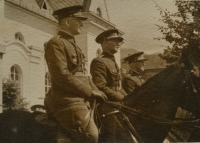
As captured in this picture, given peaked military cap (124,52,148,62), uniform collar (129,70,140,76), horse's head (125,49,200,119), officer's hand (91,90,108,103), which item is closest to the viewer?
officer's hand (91,90,108,103)

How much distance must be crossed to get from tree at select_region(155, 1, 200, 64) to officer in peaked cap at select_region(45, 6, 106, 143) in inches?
30.5

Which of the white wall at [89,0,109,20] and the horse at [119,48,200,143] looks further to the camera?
the white wall at [89,0,109,20]

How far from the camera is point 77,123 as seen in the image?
1.57 m

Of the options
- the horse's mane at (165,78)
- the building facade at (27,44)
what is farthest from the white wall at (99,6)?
the horse's mane at (165,78)

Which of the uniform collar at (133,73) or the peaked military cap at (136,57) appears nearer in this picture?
the peaked military cap at (136,57)

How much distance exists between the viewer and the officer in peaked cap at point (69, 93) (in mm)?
1577

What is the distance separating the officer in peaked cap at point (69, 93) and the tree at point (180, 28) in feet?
2.55

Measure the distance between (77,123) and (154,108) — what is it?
55cm

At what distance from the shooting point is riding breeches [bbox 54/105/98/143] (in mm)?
1578

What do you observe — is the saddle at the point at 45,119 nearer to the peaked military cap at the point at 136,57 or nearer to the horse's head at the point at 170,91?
the horse's head at the point at 170,91

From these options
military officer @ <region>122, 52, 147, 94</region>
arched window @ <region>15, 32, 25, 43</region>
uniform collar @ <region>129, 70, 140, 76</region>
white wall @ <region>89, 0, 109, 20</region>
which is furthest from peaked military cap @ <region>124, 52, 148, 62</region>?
arched window @ <region>15, 32, 25, 43</region>

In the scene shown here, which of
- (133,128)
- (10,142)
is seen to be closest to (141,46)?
(133,128)

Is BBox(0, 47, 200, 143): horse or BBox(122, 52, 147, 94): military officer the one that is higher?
BBox(122, 52, 147, 94): military officer

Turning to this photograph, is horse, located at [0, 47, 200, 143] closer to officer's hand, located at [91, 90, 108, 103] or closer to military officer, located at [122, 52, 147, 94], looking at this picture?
officer's hand, located at [91, 90, 108, 103]
